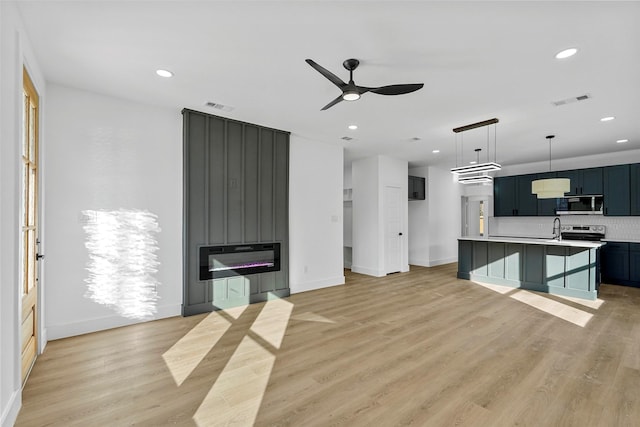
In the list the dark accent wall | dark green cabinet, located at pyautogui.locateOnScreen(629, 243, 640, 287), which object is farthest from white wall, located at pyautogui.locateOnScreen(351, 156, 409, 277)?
dark green cabinet, located at pyautogui.locateOnScreen(629, 243, 640, 287)

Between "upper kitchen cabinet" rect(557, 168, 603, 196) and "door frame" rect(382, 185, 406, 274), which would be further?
"door frame" rect(382, 185, 406, 274)

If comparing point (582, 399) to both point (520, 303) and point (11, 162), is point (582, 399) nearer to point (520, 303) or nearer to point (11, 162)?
point (520, 303)

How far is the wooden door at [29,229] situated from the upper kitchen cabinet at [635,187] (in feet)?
31.5

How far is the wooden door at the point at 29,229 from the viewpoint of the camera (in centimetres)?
260

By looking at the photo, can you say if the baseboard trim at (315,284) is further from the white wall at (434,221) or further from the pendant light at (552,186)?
the pendant light at (552,186)

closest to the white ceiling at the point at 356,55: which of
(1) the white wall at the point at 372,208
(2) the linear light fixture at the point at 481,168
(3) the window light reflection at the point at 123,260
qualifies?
(2) the linear light fixture at the point at 481,168

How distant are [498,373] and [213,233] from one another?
12.3ft

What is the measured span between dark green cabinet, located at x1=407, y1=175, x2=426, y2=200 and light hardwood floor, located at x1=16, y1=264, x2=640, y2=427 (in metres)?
4.34

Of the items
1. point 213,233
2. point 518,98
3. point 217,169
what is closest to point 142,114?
point 217,169

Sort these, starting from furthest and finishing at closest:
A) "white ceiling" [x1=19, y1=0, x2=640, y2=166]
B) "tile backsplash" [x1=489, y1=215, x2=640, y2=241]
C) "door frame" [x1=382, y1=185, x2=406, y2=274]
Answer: "door frame" [x1=382, y1=185, x2=406, y2=274] → "tile backsplash" [x1=489, y1=215, x2=640, y2=241] → "white ceiling" [x1=19, y1=0, x2=640, y2=166]

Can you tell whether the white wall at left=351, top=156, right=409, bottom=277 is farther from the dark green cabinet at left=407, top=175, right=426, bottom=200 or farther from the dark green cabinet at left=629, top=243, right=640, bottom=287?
the dark green cabinet at left=629, top=243, right=640, bottom=287

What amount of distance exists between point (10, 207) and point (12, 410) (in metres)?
1.32

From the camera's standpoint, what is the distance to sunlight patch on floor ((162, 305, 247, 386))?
273 centimetres

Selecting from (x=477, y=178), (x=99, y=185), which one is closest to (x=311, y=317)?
(x=99, y=185)
